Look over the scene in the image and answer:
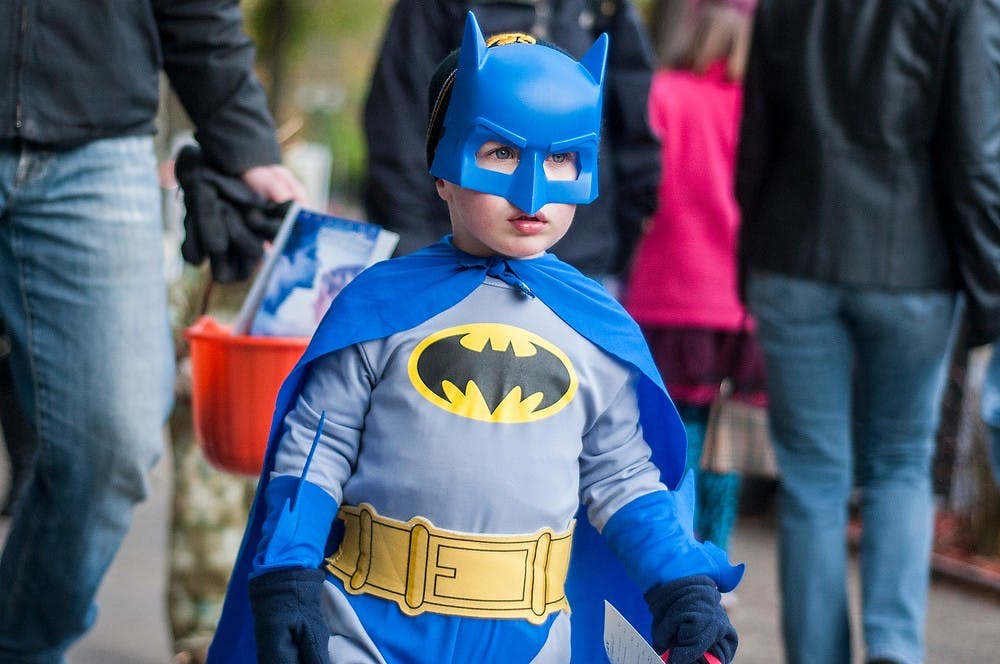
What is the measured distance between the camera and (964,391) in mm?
6398

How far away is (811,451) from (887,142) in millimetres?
858

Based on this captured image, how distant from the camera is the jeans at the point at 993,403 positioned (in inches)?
154

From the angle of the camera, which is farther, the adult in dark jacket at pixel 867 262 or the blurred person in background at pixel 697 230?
the blurred person in background at pixel 697 230

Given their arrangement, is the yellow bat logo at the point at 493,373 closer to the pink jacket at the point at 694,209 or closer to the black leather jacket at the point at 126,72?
the black leather jacket at the point at 126,72

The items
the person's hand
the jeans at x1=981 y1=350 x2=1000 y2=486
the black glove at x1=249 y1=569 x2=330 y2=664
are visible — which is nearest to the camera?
the black glove at x1=249 y1=569 x2=330 y2=664

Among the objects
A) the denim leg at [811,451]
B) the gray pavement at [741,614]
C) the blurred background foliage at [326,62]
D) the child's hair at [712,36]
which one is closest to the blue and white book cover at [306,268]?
the denim leg at [811,451]

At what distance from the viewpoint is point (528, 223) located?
2312mm

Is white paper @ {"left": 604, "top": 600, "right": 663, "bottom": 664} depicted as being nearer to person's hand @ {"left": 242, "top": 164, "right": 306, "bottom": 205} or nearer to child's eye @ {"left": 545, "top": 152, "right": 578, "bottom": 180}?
child's eye @ {"left": 545, "top": 152, "right": 578, "bottom": 180}

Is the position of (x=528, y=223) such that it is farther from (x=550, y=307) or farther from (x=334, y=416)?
(x=334, y=416)

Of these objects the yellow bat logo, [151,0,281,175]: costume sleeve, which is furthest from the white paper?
[151,0,281,175]: costume sleeve

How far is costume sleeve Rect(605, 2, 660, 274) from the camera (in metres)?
4.33

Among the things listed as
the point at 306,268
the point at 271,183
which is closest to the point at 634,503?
the point at 306,268

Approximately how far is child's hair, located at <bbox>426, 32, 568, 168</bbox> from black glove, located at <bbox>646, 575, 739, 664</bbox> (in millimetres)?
807

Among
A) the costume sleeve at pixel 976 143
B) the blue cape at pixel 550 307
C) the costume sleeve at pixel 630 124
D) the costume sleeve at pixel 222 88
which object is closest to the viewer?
the blue cape at pixel 550 307
